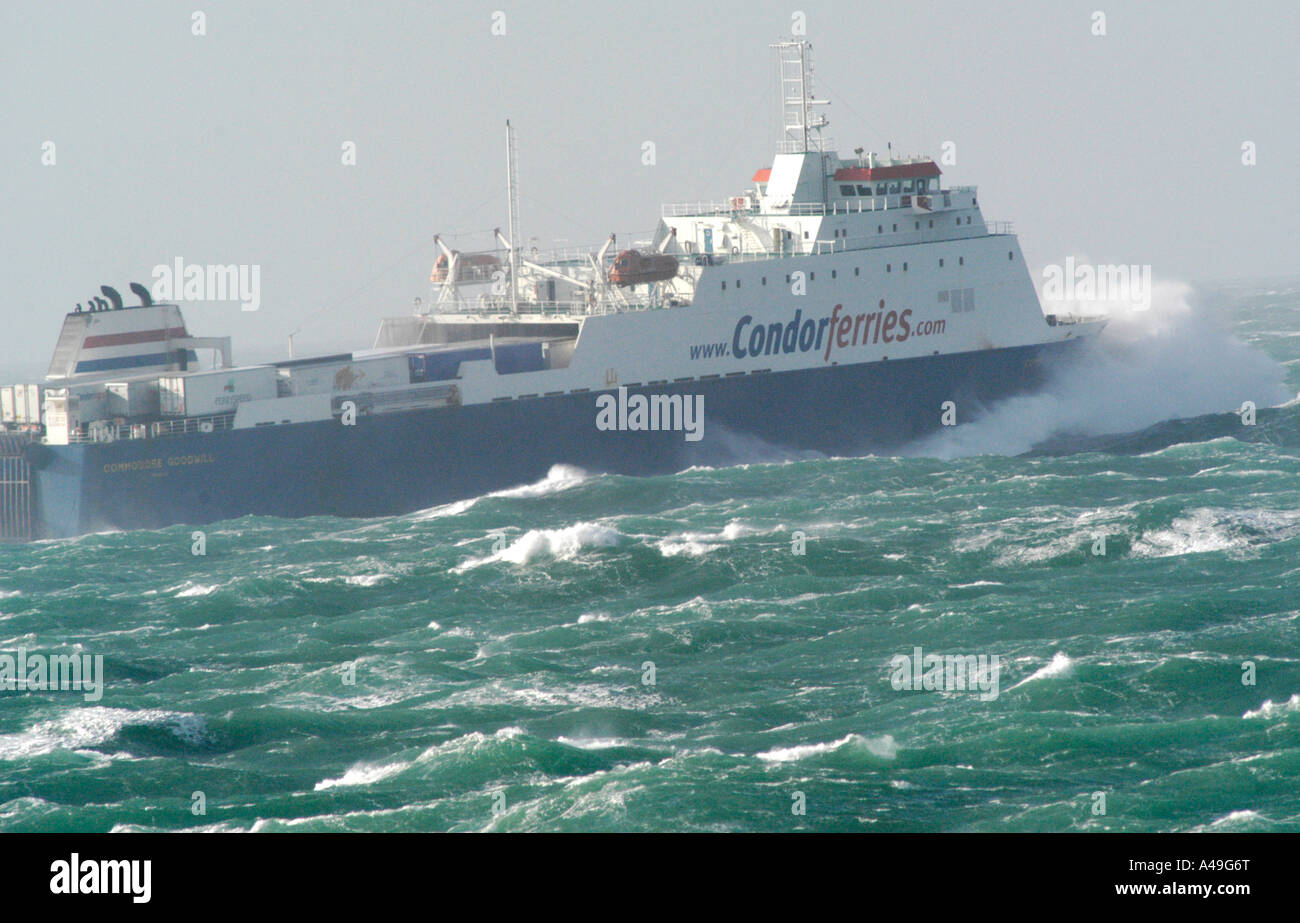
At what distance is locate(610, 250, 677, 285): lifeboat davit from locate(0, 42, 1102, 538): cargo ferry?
6 centimetres

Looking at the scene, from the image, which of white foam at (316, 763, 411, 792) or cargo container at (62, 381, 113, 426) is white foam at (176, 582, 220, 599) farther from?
white foam at (316, 763, 411, 792)

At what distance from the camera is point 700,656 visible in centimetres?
2189

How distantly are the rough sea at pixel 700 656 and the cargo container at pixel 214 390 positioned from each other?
2.29 m

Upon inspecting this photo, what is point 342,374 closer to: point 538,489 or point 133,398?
Answer: point 133,398

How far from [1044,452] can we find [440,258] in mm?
19318

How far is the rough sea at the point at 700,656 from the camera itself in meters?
15.7

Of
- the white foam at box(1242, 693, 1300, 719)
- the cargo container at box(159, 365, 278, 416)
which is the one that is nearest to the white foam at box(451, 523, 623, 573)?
the cargo container at box(159, 365, 278, 416)

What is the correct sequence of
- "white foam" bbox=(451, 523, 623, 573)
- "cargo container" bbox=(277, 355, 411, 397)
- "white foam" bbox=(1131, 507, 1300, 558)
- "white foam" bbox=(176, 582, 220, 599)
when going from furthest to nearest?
"cargo container" bbox=(277, 355, 411, 397), "white foam" bbox=(451, 523, 623, 573), "white foam" bbox=(176, 582, 220, 599), "white foam" bbox=(1131, 507, 1300, 558)

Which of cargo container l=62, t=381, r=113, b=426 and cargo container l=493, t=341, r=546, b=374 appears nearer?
cargo container l=62, t=381, r=113, b=426

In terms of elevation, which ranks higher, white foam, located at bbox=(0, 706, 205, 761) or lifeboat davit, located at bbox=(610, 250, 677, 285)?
lifeboat davit, located at bbox=(610, 250, 677, 285)

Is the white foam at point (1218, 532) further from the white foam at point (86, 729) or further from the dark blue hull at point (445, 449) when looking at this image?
the white foam at point (86, 729)

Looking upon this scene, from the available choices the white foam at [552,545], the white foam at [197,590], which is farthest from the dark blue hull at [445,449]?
the white foam at [552,545]

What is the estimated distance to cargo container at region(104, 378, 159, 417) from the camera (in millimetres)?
35156

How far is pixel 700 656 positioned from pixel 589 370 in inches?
680
